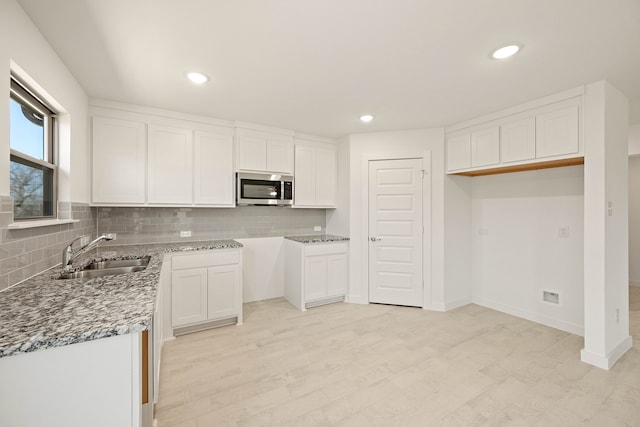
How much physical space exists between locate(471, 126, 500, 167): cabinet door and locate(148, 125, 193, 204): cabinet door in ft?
10.9

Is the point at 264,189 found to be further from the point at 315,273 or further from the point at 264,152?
the point at 315,273

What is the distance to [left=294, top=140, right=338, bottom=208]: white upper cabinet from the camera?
12.6ft

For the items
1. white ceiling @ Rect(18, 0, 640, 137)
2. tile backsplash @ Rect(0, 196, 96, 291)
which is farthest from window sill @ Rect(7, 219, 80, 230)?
white ceiling @ Rect(18, 0, 640, 137)

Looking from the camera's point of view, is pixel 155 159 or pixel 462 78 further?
pixel 155 159

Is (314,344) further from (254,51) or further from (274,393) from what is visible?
(254,51)

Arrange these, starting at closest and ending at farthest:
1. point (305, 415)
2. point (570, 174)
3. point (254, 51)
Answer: point (305, 415)
point (254, 51)
point (570, 174)

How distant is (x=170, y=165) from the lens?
3.04m

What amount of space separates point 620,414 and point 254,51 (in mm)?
3410

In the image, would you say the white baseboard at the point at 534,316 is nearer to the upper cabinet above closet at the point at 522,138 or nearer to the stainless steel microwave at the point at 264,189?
the upper cabinet above closet at the point at 522,138

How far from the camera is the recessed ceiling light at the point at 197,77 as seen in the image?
2199 millimetres

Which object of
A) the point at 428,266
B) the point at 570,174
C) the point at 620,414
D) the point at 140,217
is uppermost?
the point at 570,174

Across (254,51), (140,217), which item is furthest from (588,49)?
(140,217)

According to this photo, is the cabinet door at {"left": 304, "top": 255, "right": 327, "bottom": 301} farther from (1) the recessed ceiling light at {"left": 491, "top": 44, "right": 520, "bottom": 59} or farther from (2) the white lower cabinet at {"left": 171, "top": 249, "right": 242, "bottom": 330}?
(1) the recessed ceiling light at {"left": 491, "top": 44, "right": 520, "bottom": 59}

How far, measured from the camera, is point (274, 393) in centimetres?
194
